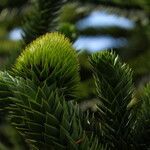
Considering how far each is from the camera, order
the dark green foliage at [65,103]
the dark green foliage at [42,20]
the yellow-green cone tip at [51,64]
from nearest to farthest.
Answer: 1. the dark green foliage at [65,103]
2. the yellow-green cone tip at [51,64]
3. the dark green foliage at [42,20]

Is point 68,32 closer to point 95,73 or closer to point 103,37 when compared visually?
point 95,73

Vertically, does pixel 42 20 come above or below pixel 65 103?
above

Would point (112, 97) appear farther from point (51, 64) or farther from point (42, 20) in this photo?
point (42, 20)

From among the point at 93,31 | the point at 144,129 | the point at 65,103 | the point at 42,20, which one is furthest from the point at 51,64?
the point at 93,31

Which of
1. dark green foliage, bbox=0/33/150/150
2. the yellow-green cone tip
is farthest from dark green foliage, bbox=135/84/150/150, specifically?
the yellow-green cone tip

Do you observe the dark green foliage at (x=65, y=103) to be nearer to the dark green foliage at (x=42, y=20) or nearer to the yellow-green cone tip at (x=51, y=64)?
the yellow-green cone tip at (x=51, y=64)

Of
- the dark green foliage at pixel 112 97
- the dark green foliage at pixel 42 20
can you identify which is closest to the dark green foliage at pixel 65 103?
the dark green foliage at pixel 112 97

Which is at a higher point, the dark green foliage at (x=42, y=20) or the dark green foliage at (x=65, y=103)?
the dark green foliage at (x=42, y=20)
